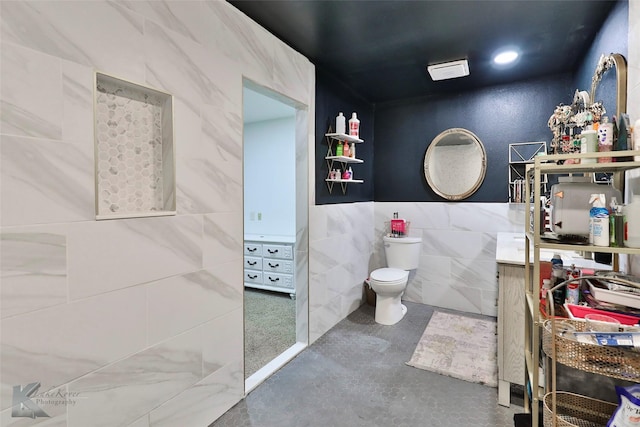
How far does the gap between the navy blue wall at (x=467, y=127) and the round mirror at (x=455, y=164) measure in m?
0.06

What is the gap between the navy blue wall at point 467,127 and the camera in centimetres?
303

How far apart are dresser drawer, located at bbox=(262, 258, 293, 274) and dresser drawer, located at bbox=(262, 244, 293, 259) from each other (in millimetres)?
54

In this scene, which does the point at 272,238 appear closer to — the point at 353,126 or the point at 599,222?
the point at 353,126

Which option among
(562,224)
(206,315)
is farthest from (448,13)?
(206,315)

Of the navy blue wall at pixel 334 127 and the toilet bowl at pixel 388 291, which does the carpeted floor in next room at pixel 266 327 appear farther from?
the navy blue wall at pixel 334 127

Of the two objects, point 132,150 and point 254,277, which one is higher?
point 132,150

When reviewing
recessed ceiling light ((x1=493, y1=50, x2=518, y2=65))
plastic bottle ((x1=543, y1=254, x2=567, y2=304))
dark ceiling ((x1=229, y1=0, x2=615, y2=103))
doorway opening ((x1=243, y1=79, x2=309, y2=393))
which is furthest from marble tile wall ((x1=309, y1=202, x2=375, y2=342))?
recessed ceiling light ((x1=493, y1=50, x2=518, y2=65))

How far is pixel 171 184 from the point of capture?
1.54m

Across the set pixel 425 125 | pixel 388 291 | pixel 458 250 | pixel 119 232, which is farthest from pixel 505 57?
pixel 119 232

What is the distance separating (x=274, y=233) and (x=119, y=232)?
320 cm

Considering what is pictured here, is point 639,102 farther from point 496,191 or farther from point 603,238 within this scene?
point 496,191

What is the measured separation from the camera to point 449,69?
270 centimetres

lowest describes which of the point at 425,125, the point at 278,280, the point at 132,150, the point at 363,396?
the point at 363,396

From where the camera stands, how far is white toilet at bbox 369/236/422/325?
9.58ft
